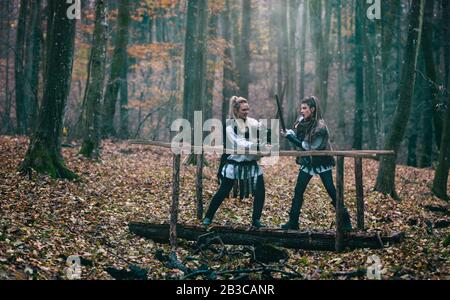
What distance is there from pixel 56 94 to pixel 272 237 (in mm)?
6715

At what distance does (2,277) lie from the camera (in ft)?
21.0

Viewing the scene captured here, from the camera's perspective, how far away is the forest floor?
7.71 metres

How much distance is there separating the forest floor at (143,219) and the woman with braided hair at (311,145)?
934mm

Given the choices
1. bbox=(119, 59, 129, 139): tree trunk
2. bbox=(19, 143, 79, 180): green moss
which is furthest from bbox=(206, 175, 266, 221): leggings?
bbox=(119, 59, 129, 139): tree trunk

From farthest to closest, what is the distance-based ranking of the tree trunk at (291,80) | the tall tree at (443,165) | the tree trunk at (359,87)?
the tree trunk at (291,80) < the tree trunk at (359,87) < the tall tree at (443,165)

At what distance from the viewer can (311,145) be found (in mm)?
9398

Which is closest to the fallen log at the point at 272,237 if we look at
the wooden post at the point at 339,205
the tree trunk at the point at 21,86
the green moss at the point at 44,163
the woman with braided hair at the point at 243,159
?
the wooden post at the point at 339,205

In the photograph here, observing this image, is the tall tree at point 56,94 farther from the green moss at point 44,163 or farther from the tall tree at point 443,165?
the tall tree at point 443,165

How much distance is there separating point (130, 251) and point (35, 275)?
2.33 metres

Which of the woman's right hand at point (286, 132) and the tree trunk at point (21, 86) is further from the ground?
the tree trunk at point (21, 86)

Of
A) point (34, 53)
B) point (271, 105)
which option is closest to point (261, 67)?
point (271, 105)

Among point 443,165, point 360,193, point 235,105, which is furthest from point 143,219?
point 443,165

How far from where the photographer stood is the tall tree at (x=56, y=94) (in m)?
12.5

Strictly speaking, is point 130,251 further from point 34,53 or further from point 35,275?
point 34,53
